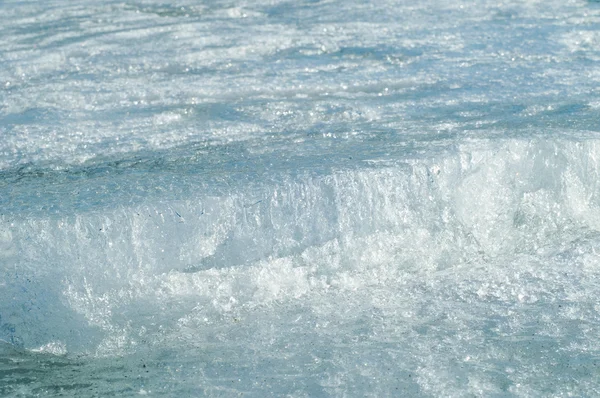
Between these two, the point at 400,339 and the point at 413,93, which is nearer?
the point at 400,339

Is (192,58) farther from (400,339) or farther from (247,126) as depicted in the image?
(400,339)

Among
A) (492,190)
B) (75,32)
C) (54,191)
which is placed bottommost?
(492,190)

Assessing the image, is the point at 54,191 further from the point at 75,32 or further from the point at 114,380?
the point at 75,32

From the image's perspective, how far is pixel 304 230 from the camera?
2977 mm

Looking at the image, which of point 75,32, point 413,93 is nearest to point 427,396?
point 413,93

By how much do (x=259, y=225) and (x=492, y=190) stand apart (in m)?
0.99

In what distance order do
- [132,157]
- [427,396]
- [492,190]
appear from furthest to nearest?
[132,157], [492,190], [427,396]

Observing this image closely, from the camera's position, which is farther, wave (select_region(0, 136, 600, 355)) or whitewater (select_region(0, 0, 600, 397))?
wave (select_region(0, 136, 600, 355))

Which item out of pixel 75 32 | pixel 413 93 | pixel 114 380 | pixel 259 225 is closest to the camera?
pixel 114 380

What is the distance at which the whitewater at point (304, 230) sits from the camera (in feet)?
7.95

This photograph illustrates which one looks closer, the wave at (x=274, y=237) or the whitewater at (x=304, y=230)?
the whitewater at (x=304, y=230)

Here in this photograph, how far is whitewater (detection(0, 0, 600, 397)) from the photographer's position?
2.42 meters

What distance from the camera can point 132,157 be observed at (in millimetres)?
3477

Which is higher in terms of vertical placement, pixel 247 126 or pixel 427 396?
pixel 247 126
